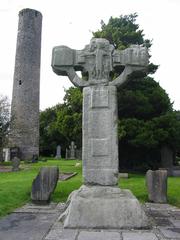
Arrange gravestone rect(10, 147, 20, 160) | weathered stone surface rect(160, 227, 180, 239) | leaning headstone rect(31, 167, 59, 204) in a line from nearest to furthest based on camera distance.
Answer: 1. weathered stone surface rect(160, 227, 180, 239)
2. leaning headstone rect(31, 167, 59, 204)
3. gravestone rect(10, 147, 20, 160)

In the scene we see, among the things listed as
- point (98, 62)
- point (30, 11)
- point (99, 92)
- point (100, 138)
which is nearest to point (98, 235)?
point (100, 138)

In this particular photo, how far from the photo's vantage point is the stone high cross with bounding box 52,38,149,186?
611 centimetres

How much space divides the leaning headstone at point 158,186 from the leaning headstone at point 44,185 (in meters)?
2.61

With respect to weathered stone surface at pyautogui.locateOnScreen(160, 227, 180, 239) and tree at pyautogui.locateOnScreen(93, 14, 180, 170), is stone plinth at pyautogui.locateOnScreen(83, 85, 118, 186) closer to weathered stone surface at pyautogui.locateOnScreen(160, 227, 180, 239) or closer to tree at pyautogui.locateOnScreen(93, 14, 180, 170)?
weathered stone surface at pyautogui.locateOnScreen(160, 227, 180, 239)

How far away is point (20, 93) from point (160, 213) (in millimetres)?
38789

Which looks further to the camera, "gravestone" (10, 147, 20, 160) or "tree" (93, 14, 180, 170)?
"gravestone" (10, 147, 20, 160)

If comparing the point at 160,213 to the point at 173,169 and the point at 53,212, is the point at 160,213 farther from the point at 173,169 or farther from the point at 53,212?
the point at 173,169

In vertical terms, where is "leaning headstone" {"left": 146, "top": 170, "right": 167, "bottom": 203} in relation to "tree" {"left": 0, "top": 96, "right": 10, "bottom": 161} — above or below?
below

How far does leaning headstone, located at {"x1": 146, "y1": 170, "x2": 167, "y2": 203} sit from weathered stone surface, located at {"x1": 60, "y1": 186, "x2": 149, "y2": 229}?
342 centimetres

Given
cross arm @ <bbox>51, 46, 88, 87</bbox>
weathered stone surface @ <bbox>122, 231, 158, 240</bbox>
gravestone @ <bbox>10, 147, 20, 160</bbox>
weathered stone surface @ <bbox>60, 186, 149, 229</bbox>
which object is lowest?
weathered stone surface @ <bbox>122, 231, 158, 240</bbox>

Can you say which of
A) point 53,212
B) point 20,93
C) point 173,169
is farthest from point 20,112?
point 53,212

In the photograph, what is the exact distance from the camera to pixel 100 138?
6.18 m

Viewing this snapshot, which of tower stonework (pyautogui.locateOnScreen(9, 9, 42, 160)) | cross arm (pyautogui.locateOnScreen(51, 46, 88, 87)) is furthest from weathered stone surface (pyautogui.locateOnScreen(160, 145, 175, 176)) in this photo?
tower stonework (pyautogui.locateOnScreen(9, 9, 42, 160))

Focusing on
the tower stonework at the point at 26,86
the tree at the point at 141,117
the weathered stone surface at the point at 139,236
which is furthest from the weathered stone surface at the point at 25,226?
the tower stonework at the point at 26,86
